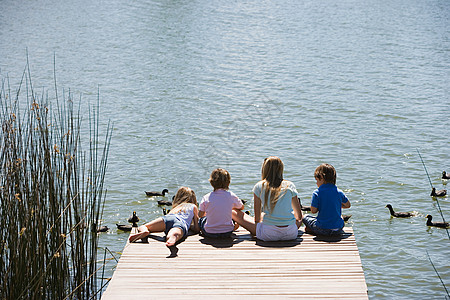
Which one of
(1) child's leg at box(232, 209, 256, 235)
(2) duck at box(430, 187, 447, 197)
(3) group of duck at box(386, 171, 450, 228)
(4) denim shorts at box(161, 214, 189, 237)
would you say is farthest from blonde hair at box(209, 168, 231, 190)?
(2) duck at box(430, 187, 447, 197)

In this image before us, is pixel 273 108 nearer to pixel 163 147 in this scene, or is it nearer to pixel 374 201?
pixel 163 147

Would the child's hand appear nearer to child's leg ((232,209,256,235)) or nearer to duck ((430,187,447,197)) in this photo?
child's leg ((232,209,256,235))

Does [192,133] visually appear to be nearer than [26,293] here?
No

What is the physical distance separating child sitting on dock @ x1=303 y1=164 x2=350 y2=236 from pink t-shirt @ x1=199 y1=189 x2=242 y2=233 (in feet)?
2.80

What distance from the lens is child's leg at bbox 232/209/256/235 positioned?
265 inches

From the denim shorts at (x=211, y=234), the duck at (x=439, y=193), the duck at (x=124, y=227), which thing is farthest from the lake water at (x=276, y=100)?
the denim shorts at (x=211, y=234)

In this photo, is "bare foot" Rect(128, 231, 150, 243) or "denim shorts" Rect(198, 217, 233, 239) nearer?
"bare foot" Rect(128, 231, 150, 243)

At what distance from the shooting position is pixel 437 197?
10352mm

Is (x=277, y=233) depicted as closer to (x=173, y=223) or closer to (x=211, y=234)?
(x=211, y=234)

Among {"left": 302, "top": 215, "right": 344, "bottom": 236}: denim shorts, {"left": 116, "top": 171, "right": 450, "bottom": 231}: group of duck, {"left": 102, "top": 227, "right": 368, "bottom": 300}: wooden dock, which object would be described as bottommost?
{"left": 116, "top": 171, "right": 450, "bottom": 231}: group of duck

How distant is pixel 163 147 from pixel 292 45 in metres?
10.9

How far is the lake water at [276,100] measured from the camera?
9.96m

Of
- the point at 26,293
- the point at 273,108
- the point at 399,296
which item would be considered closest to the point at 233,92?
the point at 273,108

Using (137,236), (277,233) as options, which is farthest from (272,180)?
(137,236)
